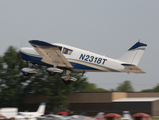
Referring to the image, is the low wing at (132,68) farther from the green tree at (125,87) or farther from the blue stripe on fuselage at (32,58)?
the green tree at (125,87)

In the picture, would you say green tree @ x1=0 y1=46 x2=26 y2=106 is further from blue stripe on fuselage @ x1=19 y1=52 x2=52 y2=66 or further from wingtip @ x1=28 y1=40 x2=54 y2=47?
wingtip @ x1=28 y1=40 x2=54 y2=47

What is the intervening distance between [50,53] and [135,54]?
5547 mm

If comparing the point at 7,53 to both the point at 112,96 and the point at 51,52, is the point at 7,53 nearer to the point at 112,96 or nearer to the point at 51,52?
the point at 112,96

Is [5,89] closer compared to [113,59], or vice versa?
[113,59]

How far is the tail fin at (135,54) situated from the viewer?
16.8 meters

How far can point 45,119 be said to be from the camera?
1658 centimetres

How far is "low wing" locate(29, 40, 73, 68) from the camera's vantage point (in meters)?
15.3

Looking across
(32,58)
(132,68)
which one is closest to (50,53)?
(32,58)

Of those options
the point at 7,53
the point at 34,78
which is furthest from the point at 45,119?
the point at 7,53

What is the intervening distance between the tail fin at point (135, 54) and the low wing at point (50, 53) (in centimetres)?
383

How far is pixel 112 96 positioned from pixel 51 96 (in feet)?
24.4

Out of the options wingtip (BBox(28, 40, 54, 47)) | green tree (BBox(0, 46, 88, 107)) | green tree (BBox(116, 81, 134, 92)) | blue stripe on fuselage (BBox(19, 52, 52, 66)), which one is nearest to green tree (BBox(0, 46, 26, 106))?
green tree (BBox(0, 46, 88, 107))

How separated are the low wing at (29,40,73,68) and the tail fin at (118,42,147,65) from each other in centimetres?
383

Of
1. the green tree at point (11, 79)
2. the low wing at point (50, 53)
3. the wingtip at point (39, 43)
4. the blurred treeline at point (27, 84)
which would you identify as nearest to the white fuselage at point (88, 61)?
the low wing at point (50, 53)
